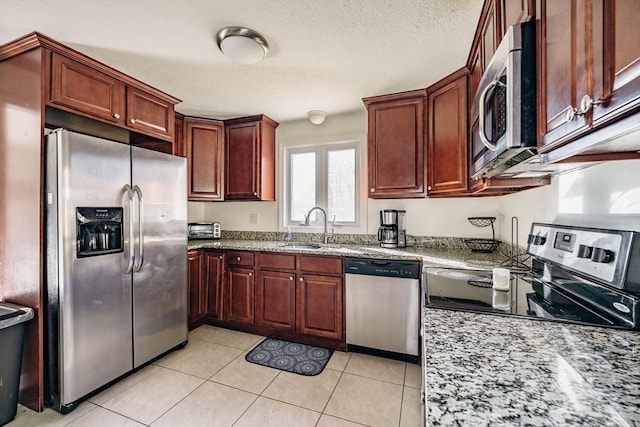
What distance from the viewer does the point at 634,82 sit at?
49cm

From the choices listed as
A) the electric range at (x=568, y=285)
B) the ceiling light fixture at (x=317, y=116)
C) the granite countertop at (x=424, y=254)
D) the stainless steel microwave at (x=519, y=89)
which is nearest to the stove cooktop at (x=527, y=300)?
the electric range at (x=568, y=285)

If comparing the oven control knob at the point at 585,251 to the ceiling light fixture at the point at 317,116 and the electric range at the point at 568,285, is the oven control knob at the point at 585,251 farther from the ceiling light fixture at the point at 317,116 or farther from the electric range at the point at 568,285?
the ceiling light fixture at the point at 317,116

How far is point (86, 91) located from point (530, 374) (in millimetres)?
2665

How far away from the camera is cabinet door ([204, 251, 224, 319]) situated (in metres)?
2.94

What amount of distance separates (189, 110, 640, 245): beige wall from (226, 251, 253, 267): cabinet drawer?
684 millimetres

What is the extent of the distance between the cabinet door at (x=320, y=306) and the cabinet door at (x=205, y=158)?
4.94 feet

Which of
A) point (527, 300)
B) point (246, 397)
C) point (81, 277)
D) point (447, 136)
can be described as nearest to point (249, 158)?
point (81, 277)

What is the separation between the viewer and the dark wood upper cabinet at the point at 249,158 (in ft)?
10.4

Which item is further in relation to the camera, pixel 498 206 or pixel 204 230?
pixel 204 230

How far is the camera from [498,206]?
2.60m

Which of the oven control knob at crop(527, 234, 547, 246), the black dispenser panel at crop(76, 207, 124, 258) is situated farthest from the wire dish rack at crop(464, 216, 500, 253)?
the black dispenser panel at crop(76, 207, 124, 258)

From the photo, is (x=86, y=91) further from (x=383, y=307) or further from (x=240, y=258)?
(x=383, y=307)

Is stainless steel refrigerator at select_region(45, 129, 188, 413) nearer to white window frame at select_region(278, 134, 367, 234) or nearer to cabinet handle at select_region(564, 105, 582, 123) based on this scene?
white window frame at select_region(278, 134, 367, 234)

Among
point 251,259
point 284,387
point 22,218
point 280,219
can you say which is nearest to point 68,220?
point 22,218
